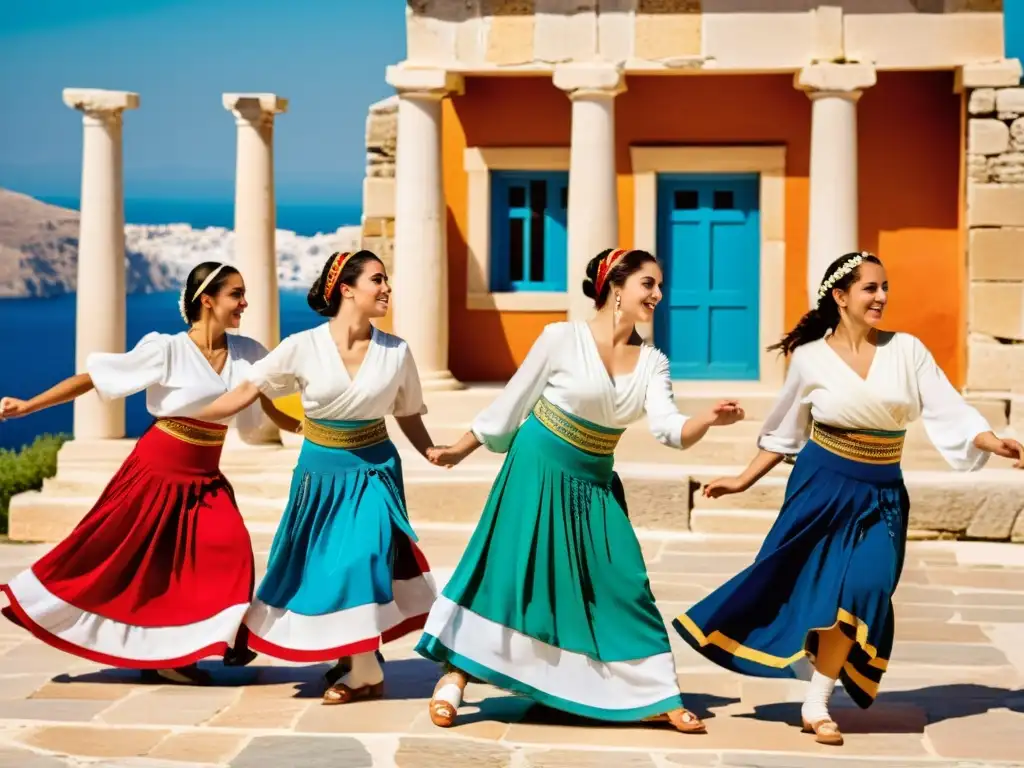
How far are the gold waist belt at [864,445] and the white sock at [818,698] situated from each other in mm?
805

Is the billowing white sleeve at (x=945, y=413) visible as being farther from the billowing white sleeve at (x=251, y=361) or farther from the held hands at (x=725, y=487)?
the billowing white sleeve at (x=251, y=361)

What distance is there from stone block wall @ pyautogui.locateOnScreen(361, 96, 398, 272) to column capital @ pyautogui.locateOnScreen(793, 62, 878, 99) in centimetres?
371

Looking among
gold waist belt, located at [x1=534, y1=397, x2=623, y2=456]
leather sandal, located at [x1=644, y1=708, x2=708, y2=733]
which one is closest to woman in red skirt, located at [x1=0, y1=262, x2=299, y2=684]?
gold waist belt, located at [x1=534, y1=397, x2=623, y2=456]

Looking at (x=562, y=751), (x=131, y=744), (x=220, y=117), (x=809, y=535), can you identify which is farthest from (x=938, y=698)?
(x=220, y=117)

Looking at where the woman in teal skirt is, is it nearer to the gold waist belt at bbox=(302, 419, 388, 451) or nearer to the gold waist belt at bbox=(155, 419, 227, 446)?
the gold waist belt at bbox=(302, 419, 388, 451)

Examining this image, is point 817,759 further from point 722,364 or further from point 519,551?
point 722,364

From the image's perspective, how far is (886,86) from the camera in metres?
14.9

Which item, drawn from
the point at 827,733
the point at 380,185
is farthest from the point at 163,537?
the point at 380,185

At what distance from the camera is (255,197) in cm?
1441

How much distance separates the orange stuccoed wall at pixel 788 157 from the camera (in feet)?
49.0

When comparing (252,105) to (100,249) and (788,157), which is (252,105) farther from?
(788,157)

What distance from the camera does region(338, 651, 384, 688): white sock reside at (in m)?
7.23

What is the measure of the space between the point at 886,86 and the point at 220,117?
2586 centimetres

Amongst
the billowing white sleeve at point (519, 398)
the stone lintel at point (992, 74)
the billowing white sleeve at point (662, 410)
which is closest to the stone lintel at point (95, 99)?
the stone lintel at point (992, 74)
